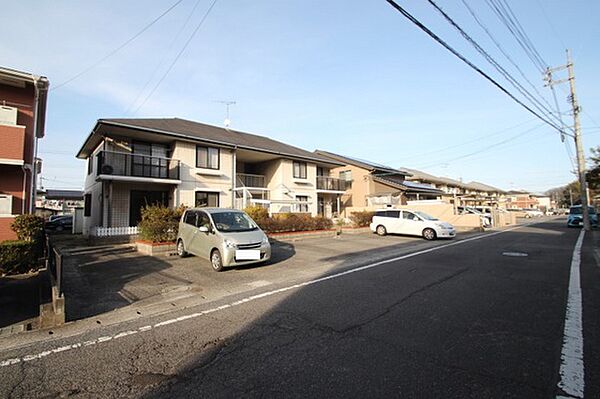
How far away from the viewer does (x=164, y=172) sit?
636 inches

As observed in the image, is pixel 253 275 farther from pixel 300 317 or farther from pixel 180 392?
pixel 180 392

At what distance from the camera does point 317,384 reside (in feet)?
8.38

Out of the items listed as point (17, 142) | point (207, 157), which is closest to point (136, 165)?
point (207, 157)

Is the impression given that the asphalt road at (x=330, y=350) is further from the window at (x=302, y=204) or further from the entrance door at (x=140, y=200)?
the window at (x=302, y=204)

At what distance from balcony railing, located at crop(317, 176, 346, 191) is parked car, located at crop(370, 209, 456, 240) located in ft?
26.9

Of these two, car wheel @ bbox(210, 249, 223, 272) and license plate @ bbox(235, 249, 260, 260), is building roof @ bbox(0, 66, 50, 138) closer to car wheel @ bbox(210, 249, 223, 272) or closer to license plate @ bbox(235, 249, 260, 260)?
car wheel @ bbox(210, 249, 223, 272)

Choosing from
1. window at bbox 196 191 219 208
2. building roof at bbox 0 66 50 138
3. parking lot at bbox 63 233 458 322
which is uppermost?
building roof at bbox 0 66 50 138

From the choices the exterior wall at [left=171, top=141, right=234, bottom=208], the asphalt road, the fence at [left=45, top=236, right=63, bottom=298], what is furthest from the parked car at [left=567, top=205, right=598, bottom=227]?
the fence at [left=45, top=236, right=63, bottom=298]

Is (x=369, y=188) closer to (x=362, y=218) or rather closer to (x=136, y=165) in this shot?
(x=362, y=218)

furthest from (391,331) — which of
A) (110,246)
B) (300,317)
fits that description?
(110,246)

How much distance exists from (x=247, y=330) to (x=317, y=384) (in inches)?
60.3

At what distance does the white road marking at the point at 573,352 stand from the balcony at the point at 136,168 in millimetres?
16129

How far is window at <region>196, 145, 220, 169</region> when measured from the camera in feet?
57.7

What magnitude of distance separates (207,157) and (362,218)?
1104cm
